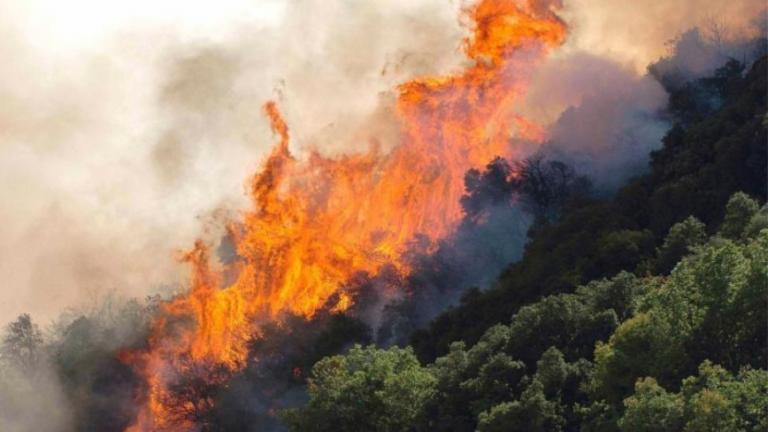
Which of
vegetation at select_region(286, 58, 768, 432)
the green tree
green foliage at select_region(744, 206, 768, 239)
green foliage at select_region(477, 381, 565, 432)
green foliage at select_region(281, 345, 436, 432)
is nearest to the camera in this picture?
the green tree

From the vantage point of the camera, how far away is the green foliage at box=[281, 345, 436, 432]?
260 feet

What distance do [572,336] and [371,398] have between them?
12330 millimetres

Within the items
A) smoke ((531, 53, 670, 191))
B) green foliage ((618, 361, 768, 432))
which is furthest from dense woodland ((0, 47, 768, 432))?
smoke ((531, 53, 670, 191))

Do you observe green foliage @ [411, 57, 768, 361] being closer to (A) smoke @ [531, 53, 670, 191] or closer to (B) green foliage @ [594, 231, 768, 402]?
(A) smoke @ [531, 53, 670, 191]

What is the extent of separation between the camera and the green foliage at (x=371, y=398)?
7931 centimetres

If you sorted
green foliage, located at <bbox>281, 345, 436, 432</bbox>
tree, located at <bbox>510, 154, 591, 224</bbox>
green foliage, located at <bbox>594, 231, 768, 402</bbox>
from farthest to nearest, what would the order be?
tree, located at <bbox>510, 154, 591, 224</bbox> → green foliage, located at <bbox>281, 345, 436, 432</bbox> → green foliage, located at <bbox>594, 231, 768, 402</bbox>

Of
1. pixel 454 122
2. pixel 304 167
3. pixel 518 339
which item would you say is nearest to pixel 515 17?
pixel 454 122

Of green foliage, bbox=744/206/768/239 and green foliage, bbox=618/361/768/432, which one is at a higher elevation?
green foliage, bbox=744/206/768/239

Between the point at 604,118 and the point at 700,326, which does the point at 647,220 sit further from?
the point at 700,326

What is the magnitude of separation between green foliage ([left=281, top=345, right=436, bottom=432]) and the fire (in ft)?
89.4

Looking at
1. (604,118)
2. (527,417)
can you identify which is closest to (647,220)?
(604,118)

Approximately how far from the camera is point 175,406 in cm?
11069

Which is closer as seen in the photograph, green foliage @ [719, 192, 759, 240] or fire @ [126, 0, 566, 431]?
green foliage @ [719, 192, 759, 240]

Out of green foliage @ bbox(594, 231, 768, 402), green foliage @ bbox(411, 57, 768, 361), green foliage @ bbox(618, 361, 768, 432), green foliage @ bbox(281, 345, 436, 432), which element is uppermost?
green foliage @ bbox(411, 57, 768, 361)
